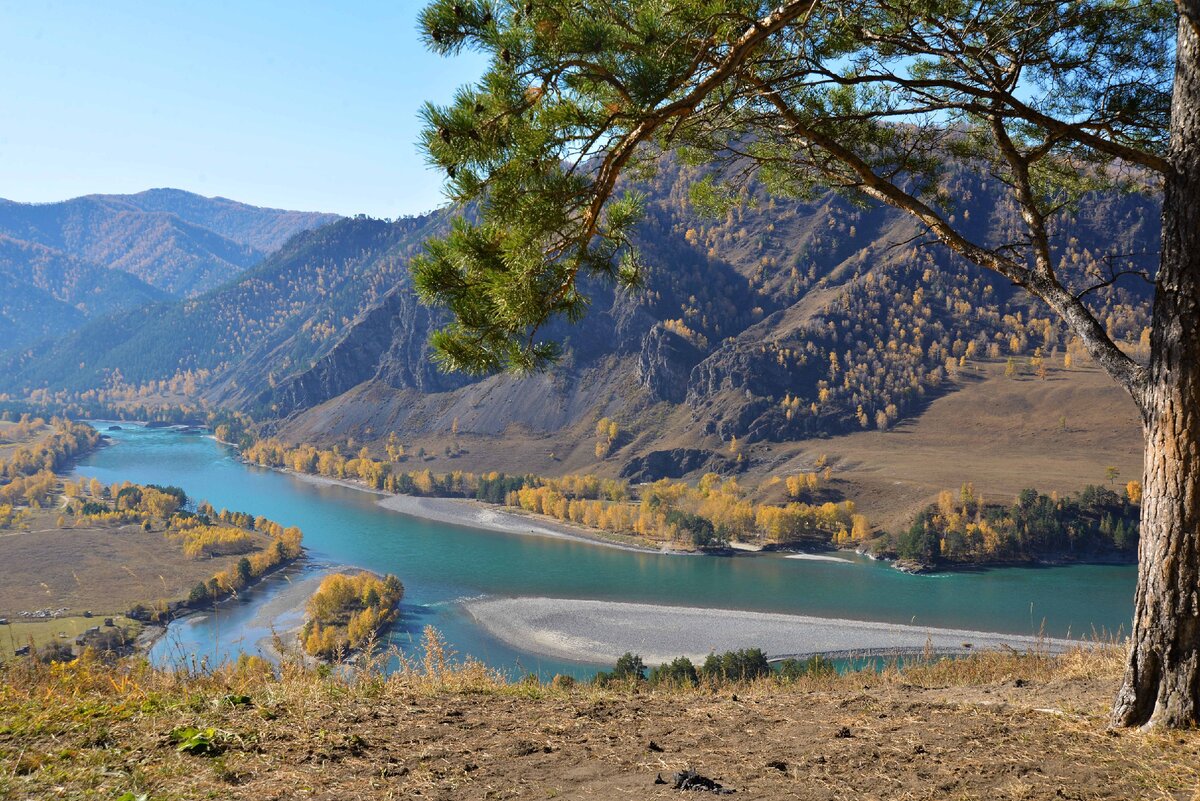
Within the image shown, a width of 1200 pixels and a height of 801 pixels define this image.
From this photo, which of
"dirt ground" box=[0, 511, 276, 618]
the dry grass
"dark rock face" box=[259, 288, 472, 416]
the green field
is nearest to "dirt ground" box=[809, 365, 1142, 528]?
"dirt ground" box=[0, 511, 276, 618]

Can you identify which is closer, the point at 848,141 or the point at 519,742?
the point at 519,742

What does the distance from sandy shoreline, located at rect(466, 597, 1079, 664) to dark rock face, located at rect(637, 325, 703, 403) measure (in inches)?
2714

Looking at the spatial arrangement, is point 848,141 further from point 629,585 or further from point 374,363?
point 374,363

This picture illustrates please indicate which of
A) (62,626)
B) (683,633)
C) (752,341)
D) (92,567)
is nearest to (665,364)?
(752,341)

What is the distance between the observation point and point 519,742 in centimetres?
377

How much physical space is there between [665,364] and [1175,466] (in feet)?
350

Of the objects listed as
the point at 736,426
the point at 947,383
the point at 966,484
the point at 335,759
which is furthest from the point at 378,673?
the point at 947,383

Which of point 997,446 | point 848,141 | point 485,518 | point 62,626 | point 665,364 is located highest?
point 665,364

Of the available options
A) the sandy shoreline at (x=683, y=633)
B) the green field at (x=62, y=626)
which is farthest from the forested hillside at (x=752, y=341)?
the green field at (x=62, y=626)

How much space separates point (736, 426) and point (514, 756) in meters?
92.0

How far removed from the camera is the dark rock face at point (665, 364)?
109062 millimetres

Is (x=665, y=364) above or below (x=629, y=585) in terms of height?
above

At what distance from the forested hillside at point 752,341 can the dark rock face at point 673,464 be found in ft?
0.88

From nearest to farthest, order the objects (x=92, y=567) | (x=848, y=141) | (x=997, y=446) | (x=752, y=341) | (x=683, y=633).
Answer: (x=848, y=141) → (x=683, y=633) → (x=92, y=567) → (x=997, y=446) → (x=752, y=341)
